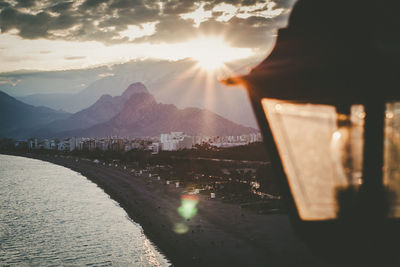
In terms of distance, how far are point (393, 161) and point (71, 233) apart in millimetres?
45093

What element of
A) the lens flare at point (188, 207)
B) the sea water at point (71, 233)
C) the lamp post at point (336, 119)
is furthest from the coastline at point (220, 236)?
the lamp post at point (336, 119)

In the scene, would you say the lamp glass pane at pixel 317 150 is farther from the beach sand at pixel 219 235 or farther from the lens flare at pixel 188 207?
the lens flare at pixel 188 207

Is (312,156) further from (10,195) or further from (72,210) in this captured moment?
(10,195)

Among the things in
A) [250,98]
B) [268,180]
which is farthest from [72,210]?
[250,98]

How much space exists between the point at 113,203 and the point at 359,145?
6158 cm

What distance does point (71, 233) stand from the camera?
42.5 m

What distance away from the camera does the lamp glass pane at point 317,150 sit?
74.6 inches

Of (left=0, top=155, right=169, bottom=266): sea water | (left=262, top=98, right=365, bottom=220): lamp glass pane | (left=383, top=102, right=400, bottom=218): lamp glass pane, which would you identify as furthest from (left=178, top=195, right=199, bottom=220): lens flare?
(left=383, top=102, right=400, bottom=218): lamp glass pane

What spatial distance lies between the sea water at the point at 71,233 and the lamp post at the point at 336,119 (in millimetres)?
26405

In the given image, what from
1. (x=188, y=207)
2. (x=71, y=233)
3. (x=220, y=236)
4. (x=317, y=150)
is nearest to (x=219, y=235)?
(x=220, y=236)

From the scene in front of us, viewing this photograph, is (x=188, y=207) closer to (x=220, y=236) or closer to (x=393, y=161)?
(x=220, y=236)

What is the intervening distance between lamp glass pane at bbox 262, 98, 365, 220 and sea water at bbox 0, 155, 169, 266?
2639 cm

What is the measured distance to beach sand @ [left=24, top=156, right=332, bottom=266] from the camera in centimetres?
2367

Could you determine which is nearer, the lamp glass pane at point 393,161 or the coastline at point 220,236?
the lamp glass pane at point 393,161
